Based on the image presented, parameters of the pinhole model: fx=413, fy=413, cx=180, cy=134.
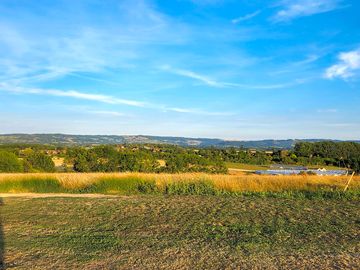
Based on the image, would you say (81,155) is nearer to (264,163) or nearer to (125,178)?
(125,178)

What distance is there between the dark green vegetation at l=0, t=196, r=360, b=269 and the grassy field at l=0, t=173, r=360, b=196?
506 centimetres

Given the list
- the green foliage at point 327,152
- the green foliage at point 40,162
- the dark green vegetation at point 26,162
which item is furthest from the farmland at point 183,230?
the green foliage at point 327,152

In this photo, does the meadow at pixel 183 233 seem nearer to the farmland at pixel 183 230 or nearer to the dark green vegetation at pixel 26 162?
the farmland at pixel 183 230

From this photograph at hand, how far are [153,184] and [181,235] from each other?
10600 millimetres

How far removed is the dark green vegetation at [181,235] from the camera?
655 cm

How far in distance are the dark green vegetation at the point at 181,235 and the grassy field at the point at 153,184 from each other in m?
5.06

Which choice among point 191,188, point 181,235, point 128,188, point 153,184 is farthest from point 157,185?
point 181,235

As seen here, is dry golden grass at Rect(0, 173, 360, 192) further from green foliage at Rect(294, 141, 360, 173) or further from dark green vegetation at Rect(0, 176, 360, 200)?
green foliage at Rect(294, 141, 360, 173)

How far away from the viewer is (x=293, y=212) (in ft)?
37.7

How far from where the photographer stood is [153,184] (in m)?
19.1

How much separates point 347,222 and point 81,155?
1402 inches

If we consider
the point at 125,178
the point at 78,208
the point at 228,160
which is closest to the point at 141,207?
the point at 78,208

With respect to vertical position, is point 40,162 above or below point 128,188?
below

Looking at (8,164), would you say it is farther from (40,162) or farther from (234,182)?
(234,182)
